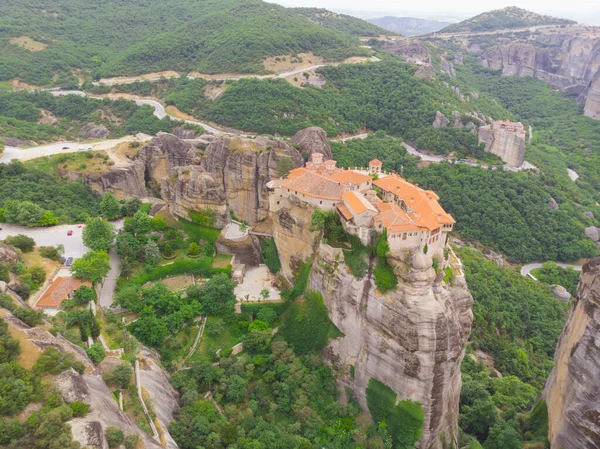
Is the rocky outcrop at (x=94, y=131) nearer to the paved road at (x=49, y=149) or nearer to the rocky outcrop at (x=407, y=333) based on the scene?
the paved road at (x=49, y=149)

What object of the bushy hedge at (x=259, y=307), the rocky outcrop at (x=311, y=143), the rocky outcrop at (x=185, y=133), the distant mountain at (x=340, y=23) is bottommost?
the bushy hedge at (x=259, y=307)

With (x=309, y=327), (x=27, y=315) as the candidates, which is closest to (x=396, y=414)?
(x=309, y=327)

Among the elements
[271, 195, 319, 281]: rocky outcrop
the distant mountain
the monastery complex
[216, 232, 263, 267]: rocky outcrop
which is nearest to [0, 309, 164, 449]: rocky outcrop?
the monastery complex

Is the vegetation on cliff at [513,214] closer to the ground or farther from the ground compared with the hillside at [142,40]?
closer to the ground

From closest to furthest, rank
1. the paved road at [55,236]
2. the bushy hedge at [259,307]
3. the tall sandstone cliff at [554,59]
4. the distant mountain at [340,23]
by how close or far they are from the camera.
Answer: the bushy hedge at [259,307] < the paved road at [55,236] < the tall sandstone cliff at [554,59] < the distant mountain at [340,23]

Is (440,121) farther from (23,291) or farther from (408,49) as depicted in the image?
(23,291)

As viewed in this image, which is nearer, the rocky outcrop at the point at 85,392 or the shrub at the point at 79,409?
the rocky outcrop at the point at 85,392

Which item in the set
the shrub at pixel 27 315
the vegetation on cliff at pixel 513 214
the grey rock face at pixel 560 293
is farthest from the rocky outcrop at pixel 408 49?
the shrub at pixel 27 315
